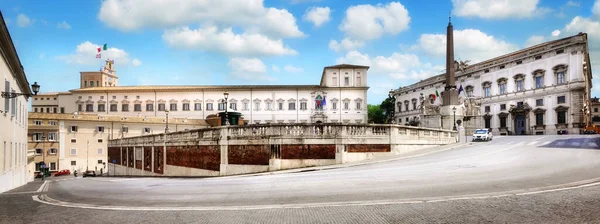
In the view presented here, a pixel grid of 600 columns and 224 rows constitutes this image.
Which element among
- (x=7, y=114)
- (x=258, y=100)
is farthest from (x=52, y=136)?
(x=7, y=114)

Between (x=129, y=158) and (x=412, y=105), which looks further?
(x=412, y=105)

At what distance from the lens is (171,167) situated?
3341 centimetres

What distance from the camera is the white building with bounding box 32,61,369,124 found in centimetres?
8788

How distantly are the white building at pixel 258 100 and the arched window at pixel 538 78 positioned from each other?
1291 inches

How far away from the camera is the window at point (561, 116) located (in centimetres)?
5950

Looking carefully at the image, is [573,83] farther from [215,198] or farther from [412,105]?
[215,198]

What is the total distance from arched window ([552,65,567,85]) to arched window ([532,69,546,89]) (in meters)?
2.28

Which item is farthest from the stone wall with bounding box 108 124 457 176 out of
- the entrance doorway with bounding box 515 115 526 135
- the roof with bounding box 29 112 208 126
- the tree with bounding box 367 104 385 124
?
the tree with bounding box 367 104 385 124

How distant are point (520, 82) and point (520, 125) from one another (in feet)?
24.8

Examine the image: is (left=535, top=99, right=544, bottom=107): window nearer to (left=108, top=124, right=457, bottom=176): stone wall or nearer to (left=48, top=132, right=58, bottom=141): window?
(left=108, top=124, right=457, bottom=176): stone wall

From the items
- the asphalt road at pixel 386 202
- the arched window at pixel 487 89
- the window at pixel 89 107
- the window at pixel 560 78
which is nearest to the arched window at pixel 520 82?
the arched window at pixel 487 89

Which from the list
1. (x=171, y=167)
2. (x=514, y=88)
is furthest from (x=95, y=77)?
(x=514, y=88)

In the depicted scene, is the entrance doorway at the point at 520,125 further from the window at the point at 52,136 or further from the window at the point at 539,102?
the window at the point at 52,136

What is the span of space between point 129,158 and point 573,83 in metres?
62.7
